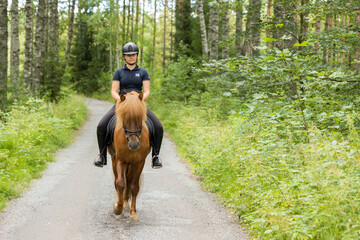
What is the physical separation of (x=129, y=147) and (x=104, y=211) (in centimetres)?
169

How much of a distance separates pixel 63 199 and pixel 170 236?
2955mm

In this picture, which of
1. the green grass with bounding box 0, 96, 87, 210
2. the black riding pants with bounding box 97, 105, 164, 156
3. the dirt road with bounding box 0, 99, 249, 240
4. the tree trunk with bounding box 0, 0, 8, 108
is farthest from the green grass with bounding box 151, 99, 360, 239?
the tree trunk with bounding box 0, 0, 8, 108

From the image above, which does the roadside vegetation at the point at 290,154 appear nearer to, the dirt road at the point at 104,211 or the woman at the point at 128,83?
the dirt road at the point at 104,211

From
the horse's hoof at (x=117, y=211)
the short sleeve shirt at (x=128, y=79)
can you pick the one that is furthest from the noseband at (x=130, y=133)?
the horse's hoof at (x=117, y=211)

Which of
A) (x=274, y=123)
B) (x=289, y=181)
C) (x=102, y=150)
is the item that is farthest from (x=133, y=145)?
(x=274, y=123)

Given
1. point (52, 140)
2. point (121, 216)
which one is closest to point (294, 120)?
point (121, 216)

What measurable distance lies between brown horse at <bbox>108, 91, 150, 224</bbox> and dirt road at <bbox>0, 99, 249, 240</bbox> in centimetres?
43

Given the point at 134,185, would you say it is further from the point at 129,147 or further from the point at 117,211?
the point at 129,147

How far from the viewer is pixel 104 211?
6621 mm

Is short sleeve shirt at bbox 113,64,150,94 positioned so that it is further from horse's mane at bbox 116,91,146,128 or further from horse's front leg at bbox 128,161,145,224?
horse's front leg at bbox 128,161,145,224

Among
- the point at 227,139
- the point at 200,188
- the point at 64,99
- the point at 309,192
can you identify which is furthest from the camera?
the point at 64,99

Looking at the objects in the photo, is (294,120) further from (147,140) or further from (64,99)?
(64,99)

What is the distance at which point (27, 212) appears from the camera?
643 centimetres

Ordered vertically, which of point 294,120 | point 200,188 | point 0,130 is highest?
point 294,120
